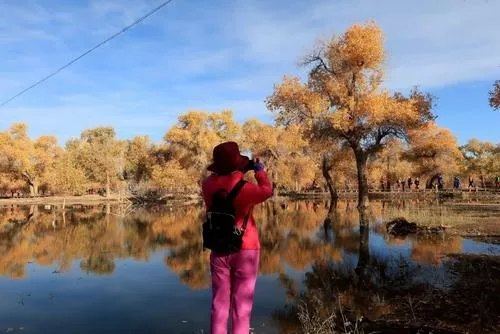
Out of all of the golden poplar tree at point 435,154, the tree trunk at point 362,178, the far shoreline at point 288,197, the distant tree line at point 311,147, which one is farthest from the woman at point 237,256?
the golden poplar tree at point 435,154

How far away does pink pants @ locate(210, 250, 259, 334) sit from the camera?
5.09 m

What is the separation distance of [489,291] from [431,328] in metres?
2.22

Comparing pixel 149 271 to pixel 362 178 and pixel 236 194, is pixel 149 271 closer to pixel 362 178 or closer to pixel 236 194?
pixel 236 194

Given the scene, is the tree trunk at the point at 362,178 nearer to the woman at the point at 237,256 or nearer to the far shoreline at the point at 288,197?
the far shoreline at the point at 288,197

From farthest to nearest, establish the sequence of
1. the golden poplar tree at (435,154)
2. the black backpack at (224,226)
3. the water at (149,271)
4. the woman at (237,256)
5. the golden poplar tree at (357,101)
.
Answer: the golden poplar tree at (435,154) < the golden poplar tree at (357,101) < the water at (149,271) < the woman at (237,256) < the black backpack at (224,226)

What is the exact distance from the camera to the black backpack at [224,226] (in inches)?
195

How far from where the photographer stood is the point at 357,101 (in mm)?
32094

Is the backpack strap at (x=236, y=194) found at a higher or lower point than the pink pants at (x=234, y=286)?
higher

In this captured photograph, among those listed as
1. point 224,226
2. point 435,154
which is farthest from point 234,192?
point 435,154

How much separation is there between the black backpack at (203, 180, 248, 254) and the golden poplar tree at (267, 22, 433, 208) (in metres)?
26.7

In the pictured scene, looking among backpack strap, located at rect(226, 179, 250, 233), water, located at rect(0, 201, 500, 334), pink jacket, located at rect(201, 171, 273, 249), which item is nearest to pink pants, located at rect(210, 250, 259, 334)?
pink jacket, located at rect(201, 171, 273, 249)

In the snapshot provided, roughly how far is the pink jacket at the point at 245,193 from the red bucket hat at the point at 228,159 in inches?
2.7

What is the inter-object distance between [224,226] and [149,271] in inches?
377

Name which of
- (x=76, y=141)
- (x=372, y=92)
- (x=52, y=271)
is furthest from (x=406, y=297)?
(x=76, y=141)
